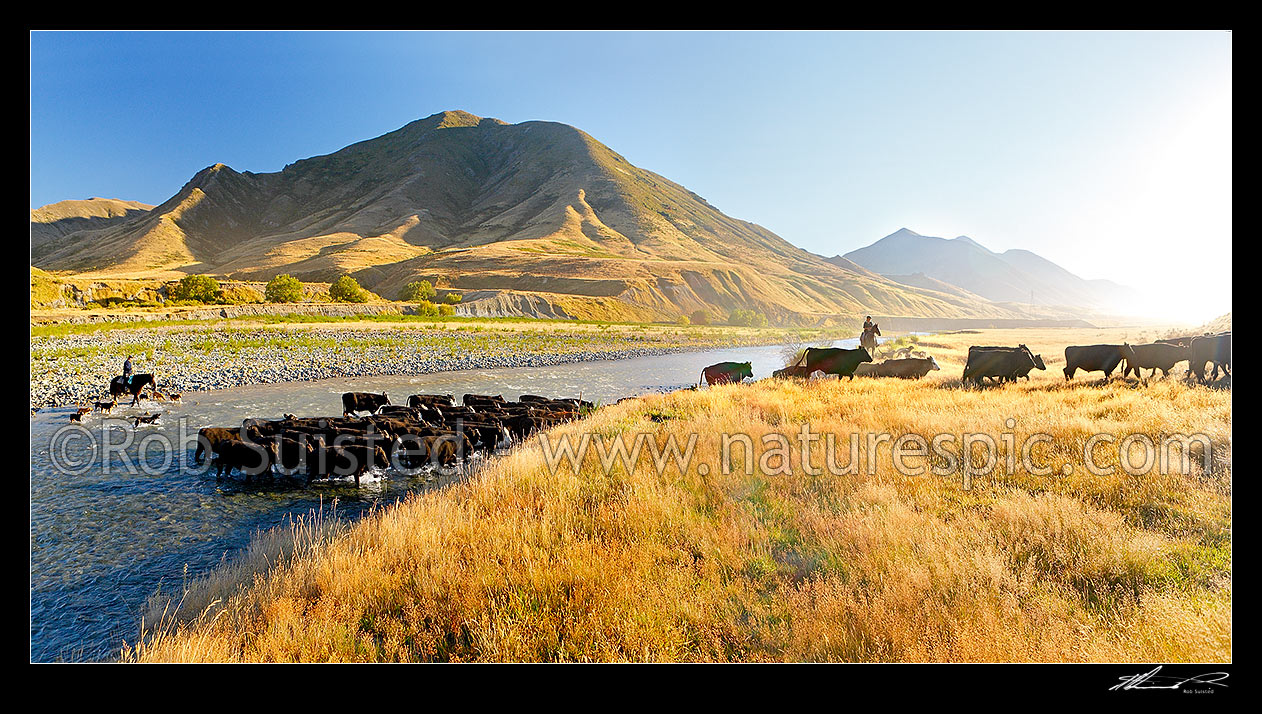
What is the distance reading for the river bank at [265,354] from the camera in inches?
723

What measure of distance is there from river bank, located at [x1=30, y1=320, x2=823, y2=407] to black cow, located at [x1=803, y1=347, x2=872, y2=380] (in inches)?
757

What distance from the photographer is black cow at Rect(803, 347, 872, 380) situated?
17219 millimetres

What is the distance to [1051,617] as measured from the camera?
126 inches

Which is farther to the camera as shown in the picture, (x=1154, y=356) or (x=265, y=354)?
(x=265, y=354)

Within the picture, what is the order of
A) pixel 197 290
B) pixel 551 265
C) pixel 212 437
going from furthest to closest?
pixel 551 265 → pixel 197 290 → pixel 212 437

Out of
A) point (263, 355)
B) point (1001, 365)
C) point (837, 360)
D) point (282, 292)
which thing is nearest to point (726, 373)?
point (837, 360)

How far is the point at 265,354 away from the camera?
26.4m

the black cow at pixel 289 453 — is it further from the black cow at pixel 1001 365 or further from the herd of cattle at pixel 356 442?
the black cow at pixel 1001 365

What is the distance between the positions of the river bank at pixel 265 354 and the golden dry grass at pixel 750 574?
1282 cm

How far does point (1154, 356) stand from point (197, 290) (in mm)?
86353

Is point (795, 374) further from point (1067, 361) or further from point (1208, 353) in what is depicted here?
point (1208, 353)
